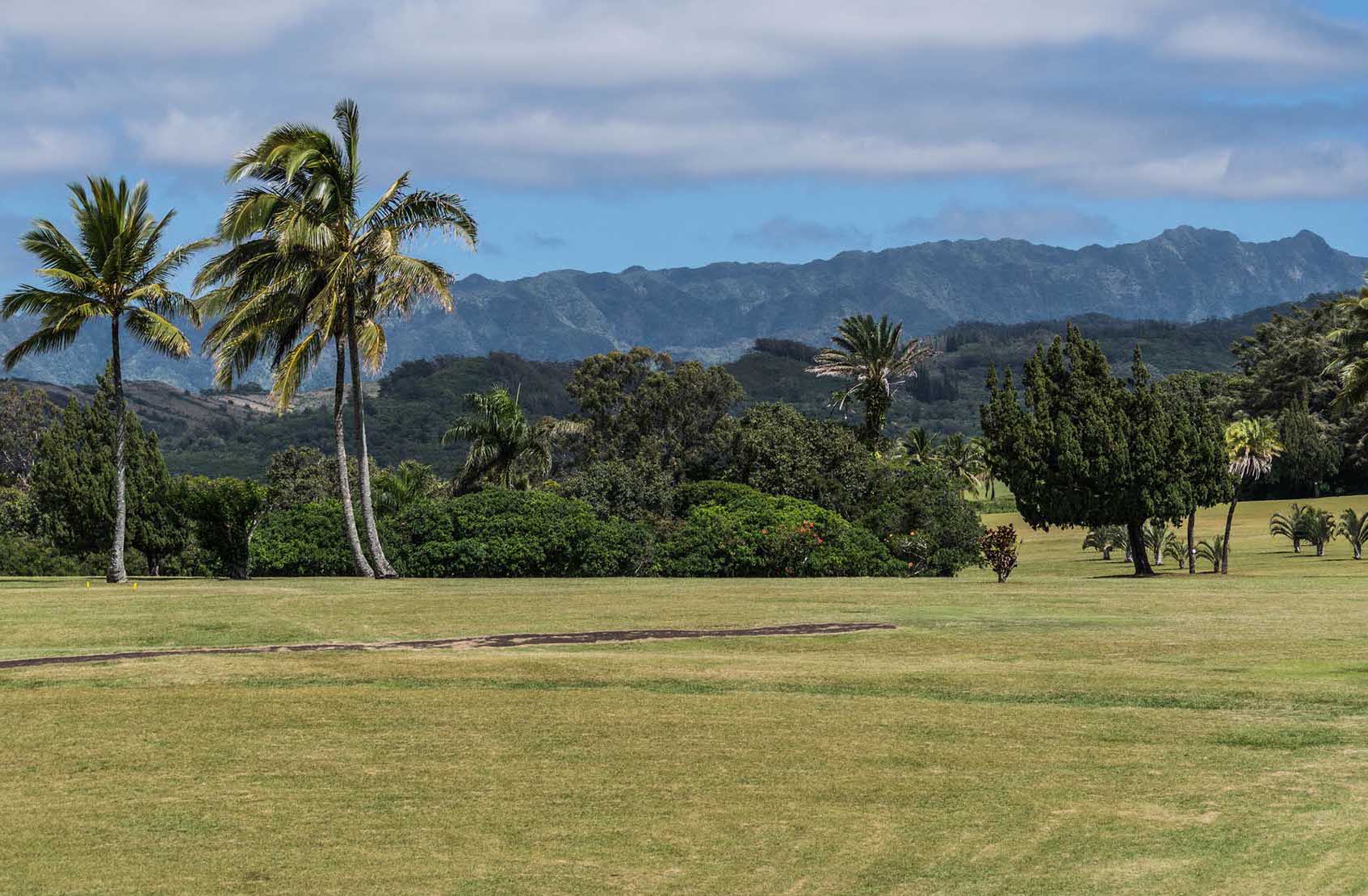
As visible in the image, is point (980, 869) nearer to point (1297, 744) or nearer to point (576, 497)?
point (1297, 744)

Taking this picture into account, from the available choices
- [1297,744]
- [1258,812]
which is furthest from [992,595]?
[1258,812]

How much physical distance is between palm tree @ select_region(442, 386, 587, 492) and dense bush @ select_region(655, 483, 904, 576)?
54.1 feet

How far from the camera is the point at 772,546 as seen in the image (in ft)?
133

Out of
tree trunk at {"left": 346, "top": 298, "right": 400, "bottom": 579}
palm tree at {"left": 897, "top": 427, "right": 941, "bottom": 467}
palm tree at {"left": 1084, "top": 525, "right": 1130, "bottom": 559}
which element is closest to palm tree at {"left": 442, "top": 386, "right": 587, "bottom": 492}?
tree trunk at {"left": 346, "top": 298, "right": 400, "bottom": 579}

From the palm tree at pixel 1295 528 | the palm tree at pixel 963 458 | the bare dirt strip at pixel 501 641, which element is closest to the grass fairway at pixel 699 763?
the bare dirt strip at pixel 501 641

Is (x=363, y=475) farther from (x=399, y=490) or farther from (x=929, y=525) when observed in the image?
(x=929, y=525)

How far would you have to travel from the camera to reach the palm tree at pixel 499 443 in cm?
5753

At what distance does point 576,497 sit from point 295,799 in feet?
122

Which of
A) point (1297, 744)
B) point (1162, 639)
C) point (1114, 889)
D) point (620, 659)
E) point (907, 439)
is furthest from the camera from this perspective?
point (907, 439)

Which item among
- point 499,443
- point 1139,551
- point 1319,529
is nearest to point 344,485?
point 499,443

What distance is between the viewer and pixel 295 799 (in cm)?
1127

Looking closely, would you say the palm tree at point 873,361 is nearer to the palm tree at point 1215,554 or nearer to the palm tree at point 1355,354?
the palm tree at point 1215,554

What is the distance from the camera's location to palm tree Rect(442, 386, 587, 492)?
189 ft

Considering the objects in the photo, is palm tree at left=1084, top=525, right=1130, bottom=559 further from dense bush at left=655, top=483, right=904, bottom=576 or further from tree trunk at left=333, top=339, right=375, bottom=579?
tree trunk at left=333, top=339, right=375, bottom=579
